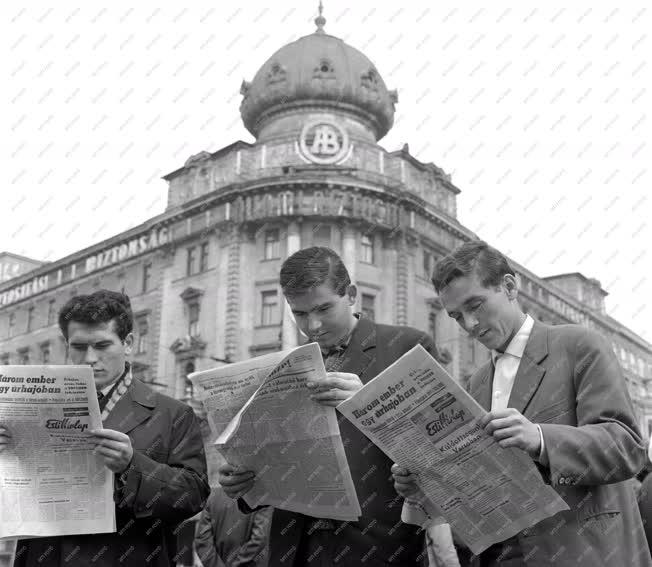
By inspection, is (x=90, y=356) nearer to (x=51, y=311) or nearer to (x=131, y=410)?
(x=131, y=410)

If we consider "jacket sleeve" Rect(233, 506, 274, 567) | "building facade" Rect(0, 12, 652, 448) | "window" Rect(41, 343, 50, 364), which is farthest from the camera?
"window" Rect(41, 343, 50, 364)

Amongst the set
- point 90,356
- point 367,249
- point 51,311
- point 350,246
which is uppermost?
point 51,311

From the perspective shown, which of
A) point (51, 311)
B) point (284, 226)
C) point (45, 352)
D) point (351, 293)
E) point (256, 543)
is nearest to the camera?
point (351, 293)

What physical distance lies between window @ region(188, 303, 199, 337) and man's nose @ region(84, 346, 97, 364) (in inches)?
1170

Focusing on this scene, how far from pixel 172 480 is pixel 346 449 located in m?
0.80

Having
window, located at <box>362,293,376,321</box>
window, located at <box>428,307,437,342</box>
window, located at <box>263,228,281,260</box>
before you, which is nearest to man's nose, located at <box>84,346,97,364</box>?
window, located at <box>362,293,376,321</box>

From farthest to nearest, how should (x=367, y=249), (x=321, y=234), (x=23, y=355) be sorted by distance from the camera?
1. (x=23, y=355)
2. (x=367, y=249)
3. (x=321, y=234)

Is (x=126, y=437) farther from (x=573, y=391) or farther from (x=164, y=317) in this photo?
(x=164, y=317)

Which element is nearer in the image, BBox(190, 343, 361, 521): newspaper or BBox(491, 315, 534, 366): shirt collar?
BBox(190, 343, 361, 521): newspaper

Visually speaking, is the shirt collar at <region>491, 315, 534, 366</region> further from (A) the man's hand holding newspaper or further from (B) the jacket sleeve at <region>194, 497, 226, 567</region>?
(B) the jacket sleeve at <region>194, 497, 226, 567</region>

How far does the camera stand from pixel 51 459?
3.49m

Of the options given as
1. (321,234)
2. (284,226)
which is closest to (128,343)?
(321,234)

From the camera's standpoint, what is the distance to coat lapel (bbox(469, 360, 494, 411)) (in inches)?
140

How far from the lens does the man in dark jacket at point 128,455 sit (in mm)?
3523
